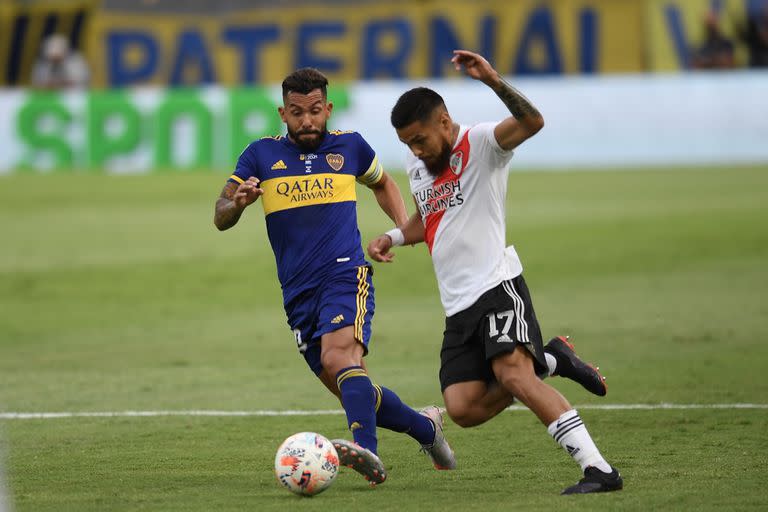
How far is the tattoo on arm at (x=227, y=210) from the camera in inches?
290

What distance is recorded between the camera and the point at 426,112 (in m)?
7.01

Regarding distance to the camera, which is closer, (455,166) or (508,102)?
(508,102)

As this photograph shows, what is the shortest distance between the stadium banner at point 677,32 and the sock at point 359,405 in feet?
75.2

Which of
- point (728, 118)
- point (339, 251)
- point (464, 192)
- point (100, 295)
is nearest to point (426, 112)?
point (464, 192)

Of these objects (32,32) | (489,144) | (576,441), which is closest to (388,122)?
(32,32)

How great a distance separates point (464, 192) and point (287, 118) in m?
1.19

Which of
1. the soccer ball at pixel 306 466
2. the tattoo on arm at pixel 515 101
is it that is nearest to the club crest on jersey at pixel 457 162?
the tattoo on arm at pixel 515 101

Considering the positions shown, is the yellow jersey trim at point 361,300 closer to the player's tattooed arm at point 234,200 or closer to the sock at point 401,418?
the sock at point 401,418

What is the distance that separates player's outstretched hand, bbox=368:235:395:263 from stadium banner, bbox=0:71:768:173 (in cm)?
1777

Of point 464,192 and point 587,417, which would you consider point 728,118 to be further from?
point 464,192

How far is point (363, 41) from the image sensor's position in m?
31.5

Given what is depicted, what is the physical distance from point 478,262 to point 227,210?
1343 mm

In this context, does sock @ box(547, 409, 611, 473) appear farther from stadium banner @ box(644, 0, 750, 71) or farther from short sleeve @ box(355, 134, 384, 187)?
stadium banner @ box(644, 0, 750, 71)

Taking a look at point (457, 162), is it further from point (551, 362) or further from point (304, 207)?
point (551, 362)
